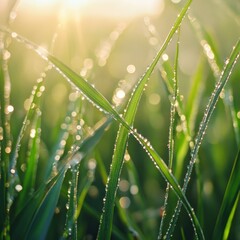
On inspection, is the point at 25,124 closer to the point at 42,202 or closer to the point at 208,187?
the point at 42,202

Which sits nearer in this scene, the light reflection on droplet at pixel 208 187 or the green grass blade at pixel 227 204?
the green grass blade at pixel 227 204

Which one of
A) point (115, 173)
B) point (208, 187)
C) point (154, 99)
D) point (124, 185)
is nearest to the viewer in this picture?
point (115, 173)

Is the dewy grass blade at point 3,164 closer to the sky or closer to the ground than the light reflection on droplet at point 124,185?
closer to the sky

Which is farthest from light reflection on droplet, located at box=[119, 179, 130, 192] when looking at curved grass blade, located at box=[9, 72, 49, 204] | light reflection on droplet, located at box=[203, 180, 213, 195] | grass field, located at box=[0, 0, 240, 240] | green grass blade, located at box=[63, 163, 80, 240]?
green grass blade, located at box=[63, 163, 80, 240]

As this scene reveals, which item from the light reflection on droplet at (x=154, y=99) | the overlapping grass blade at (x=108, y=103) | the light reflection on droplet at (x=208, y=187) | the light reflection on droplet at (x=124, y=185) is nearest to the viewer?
the overlapping grass blade at (x=108, y=103)

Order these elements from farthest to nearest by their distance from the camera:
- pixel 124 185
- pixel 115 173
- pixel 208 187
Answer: pixel 124 185
pixel 208 187
pixel 115 173

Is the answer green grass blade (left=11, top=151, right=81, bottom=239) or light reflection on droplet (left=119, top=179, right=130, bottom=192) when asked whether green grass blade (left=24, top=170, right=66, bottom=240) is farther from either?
light reflection on droplet (left=119, top=179, right=130, bottom=192)

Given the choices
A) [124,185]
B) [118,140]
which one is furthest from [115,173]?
[124,185]

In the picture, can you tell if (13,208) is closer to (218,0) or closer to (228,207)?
(228,207)

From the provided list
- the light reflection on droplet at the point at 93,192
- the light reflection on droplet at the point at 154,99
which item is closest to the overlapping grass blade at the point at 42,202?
Answer: the light reflection on droplet at the point at 93,192

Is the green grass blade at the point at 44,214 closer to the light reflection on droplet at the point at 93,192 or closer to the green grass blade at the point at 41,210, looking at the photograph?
the green grass blade at the point at 41,210
